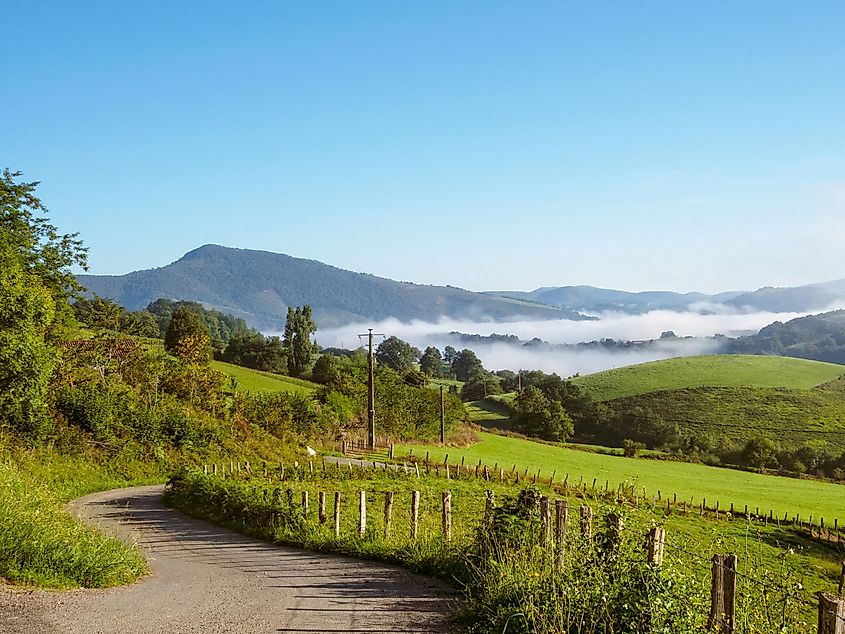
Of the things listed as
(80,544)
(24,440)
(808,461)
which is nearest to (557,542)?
(80,544)

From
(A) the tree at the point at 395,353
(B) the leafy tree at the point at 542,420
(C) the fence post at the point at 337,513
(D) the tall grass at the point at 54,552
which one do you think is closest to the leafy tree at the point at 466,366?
(A) the tree at the point at 395,353

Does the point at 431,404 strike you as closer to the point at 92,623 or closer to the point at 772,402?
the point at 772,402

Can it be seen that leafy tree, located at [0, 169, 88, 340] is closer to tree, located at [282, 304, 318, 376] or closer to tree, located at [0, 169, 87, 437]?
tree, located at [0, 169, 87, 437]

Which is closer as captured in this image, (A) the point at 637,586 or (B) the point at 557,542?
(A) the point at 637,586

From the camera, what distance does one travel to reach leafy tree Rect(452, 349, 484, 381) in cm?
18038

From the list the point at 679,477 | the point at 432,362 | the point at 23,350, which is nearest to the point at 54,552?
the point at 23,350

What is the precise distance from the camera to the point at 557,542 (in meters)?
11.5

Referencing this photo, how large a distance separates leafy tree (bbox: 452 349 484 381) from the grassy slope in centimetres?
10033

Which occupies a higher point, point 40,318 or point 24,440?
point 40,318

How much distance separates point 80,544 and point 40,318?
2631cm

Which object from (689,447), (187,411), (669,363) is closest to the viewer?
(187,411)

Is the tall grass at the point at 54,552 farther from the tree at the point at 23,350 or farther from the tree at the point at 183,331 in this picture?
the tree at the point at 183,331

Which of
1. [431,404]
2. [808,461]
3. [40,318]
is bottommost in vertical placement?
[808,461]

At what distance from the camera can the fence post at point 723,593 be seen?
A: 798 cm
